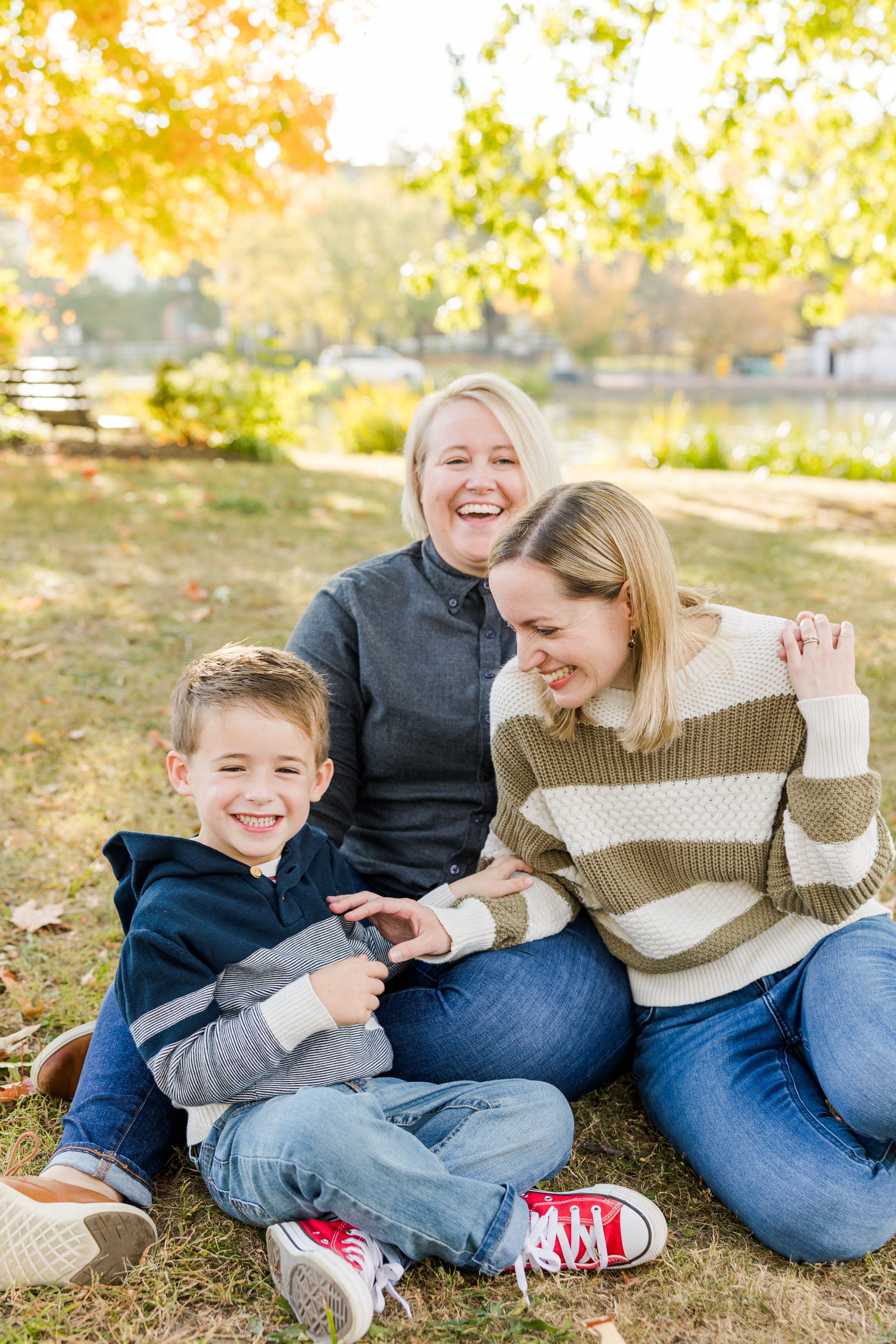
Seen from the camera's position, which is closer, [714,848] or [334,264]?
[714,848]

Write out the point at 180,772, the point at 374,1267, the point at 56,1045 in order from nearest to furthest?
the point at 374,1267
the point at 180,772
the point at 56,1045

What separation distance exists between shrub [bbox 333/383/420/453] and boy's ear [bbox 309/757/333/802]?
1134 centimetres

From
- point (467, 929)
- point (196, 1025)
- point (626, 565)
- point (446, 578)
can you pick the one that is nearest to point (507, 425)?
point (446, 578)

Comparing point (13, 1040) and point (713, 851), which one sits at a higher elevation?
point (713, 851)

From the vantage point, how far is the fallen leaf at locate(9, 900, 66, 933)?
313 cm

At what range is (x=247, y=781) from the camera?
6.84 ft

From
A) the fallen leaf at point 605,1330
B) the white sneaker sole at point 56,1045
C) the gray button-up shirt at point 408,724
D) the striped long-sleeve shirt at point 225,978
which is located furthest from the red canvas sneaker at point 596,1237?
the white sneaker sole at point 56,1045

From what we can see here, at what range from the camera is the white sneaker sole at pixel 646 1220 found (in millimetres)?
1969

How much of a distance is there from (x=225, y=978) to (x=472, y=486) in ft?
4.44

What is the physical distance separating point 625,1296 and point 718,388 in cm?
3709

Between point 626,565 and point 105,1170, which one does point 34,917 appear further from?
point 626,565

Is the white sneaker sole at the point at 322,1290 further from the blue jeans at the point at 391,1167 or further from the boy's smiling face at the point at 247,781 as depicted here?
the boy's smiling face at the point at 247,781

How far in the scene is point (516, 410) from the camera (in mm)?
2730

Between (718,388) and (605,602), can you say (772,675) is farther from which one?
(718,388)
